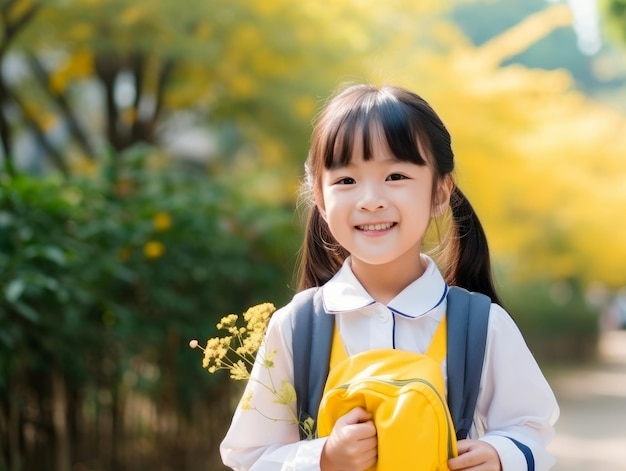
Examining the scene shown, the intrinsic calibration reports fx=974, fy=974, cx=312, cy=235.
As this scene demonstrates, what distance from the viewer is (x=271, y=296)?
201 inches

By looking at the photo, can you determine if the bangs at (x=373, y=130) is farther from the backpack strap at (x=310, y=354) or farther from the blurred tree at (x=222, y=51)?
the blurred tree at (x=222, y=51)

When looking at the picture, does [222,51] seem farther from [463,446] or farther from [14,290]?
[463,446]

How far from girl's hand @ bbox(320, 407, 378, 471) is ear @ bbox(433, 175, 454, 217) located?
43 centimetres

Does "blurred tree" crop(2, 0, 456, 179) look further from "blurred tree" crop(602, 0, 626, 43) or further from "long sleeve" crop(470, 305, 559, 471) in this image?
"long sleeve" crop(470, 305, 559, 471)

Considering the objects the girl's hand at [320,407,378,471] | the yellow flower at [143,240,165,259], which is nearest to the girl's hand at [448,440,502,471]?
the girl's hand at [320,407,378,471]

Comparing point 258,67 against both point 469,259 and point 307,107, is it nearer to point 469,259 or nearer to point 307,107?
point 307,107

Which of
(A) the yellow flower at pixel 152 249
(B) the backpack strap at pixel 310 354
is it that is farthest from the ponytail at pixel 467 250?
(A) the yellow flower at pixel 152 249

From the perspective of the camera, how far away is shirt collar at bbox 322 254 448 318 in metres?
1.62

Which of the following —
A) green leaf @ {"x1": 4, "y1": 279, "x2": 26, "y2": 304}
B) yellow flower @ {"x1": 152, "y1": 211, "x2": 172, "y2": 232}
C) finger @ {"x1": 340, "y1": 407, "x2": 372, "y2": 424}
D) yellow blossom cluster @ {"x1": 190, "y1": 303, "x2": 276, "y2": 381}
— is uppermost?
yellow flower @ {"x1": 152, "y1": 211, "x2": 172, "y2": 232}

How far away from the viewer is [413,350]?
1.61 m

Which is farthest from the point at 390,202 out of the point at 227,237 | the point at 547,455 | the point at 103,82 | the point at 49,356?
the point at 103,82

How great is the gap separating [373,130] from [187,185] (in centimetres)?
349

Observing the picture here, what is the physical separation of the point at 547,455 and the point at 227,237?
3.29m

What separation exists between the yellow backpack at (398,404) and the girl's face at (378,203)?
0.64 feet
